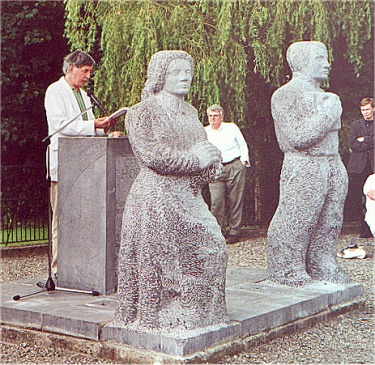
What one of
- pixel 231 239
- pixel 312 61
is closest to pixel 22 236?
pixel 231 239

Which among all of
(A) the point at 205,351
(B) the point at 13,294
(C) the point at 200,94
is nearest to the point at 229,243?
(C) the point at 200,94

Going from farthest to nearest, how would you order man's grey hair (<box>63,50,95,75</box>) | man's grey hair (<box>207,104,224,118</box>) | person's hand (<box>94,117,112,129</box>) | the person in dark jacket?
the person in dark jacket
man's grey hair (<box>207,104,224,118</box>)
man's grey hair (<box>63,50,95,75</box>)
person's hand (<box>94,117,112,129</box>)

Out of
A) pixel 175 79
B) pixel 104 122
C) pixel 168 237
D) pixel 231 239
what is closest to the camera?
pixel 168 237

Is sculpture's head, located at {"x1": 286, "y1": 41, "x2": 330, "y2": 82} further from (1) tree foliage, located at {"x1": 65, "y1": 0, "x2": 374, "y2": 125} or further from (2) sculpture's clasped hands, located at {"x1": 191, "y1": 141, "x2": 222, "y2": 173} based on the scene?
(1) tree foliage, located at {"x1": 65, "y1": 0, "x2": 374, "y2": 125}

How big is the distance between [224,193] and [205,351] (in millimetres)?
7315

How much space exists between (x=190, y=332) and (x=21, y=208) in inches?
305

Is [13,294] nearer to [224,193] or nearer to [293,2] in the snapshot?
[224,193]

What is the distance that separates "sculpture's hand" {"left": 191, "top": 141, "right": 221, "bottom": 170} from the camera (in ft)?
19.9

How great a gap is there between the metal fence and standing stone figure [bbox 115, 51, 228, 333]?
276 inches

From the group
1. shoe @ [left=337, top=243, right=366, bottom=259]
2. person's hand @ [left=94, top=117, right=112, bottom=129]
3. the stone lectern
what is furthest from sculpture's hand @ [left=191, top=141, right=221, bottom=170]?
shoe @ [left=337, top=243, right=366, bottom=259]

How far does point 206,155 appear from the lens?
239 inches

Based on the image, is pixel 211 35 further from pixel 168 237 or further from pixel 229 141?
pixel 168 237

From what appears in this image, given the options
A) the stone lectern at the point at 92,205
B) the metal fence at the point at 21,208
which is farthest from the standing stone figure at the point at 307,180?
the metal fence at the point at 21,208

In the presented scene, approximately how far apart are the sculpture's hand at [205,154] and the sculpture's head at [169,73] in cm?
44
